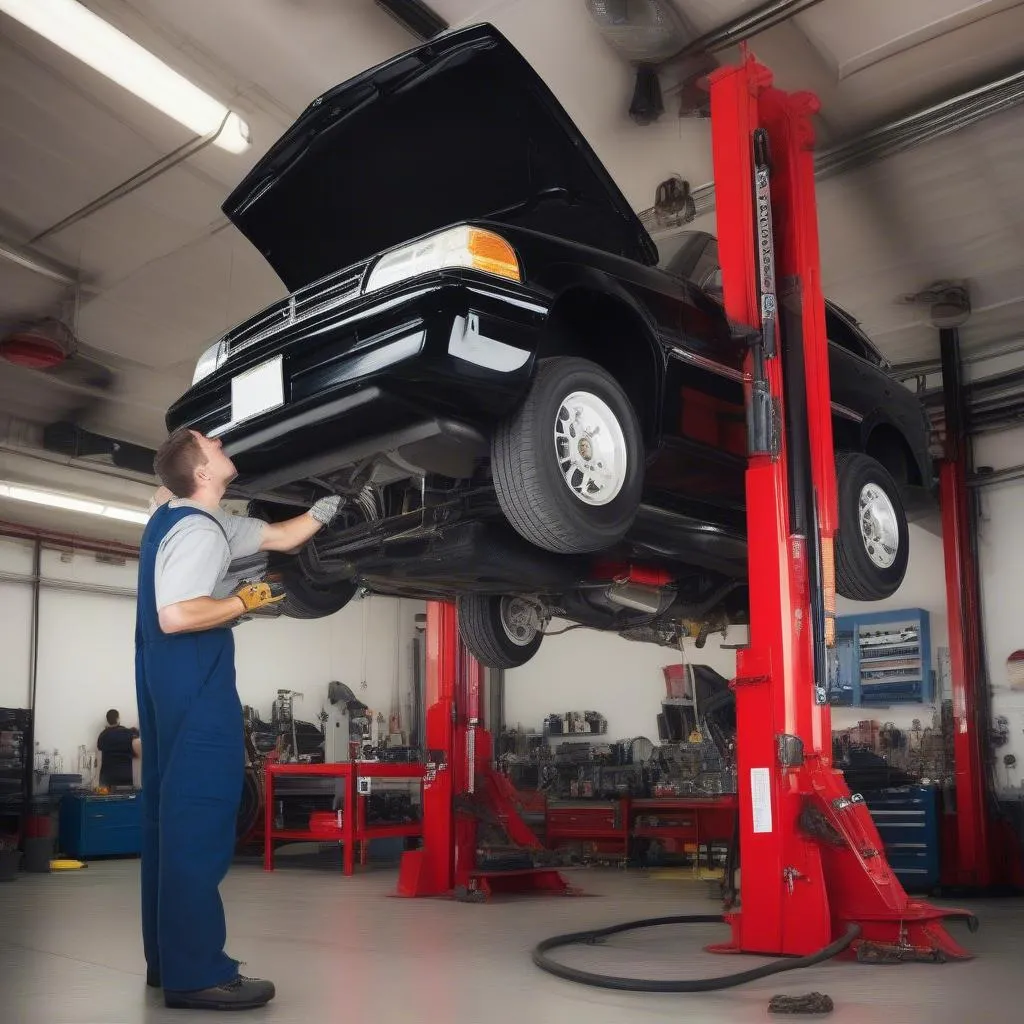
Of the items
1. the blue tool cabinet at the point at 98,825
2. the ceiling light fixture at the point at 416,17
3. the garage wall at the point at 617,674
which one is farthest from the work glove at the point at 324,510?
the blue tool cabinet at the point at 98,825

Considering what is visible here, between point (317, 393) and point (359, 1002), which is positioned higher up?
point (317, 393)

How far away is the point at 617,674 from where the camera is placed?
38.4 feet

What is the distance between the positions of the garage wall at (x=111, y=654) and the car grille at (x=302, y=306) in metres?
8.68

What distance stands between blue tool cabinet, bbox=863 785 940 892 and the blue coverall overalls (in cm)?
504

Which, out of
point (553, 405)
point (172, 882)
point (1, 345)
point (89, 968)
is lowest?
point (89, 968)

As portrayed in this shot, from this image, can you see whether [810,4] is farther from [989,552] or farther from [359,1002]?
[989,552]

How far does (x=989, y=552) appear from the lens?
310 inches

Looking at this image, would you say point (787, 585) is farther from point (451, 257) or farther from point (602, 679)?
point (602, 679)

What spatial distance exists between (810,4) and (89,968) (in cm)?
443

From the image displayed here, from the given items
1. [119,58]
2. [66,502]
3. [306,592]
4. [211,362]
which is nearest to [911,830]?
[306,592]

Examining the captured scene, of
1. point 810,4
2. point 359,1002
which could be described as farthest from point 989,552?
point 359,1002

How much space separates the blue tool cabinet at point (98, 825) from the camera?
9.62 m

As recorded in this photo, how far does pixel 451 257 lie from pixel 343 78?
96.9 inches

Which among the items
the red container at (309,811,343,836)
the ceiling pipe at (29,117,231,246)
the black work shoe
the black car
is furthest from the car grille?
the red container at (309,811,343,836)
